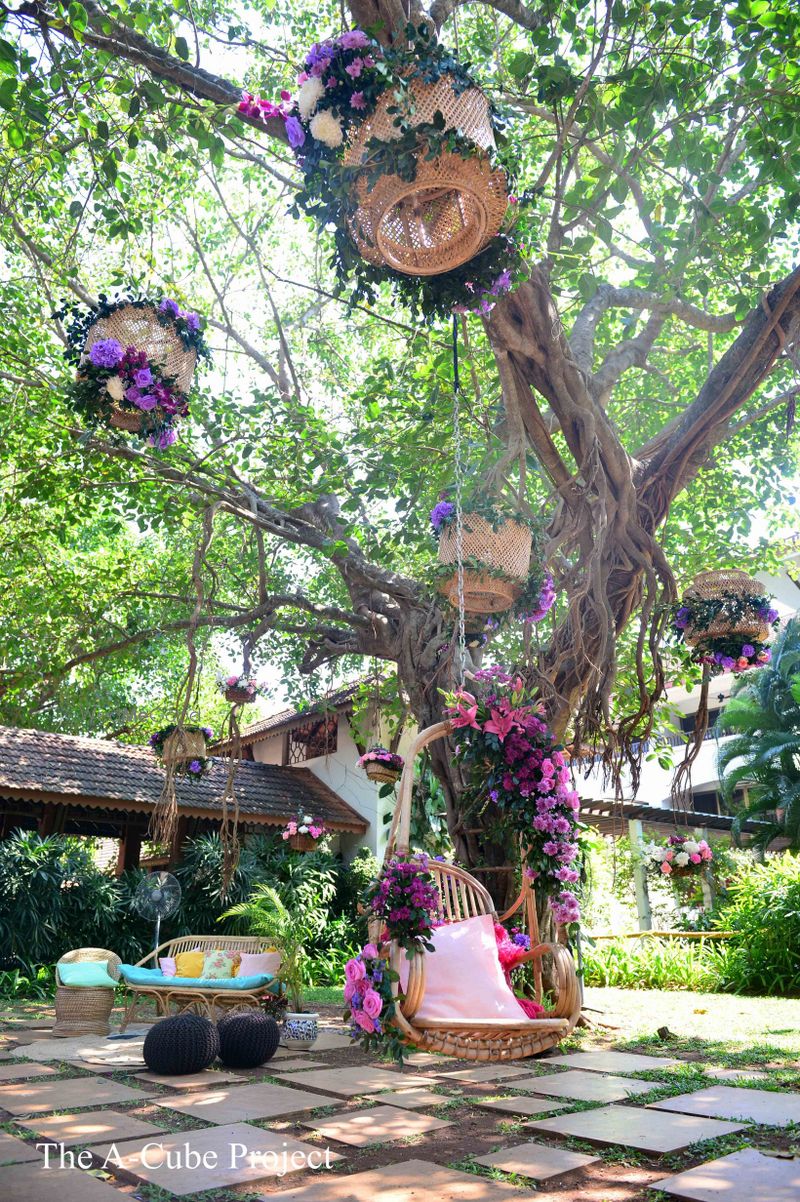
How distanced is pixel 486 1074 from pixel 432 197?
13.8ft

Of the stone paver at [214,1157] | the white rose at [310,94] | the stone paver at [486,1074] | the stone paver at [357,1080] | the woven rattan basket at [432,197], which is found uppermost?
the white rose at [310,94]

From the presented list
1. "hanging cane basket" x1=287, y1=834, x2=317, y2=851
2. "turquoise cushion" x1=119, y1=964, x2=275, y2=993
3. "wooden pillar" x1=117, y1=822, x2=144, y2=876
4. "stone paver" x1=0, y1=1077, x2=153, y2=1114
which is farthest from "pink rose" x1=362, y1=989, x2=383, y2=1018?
"wooden pillar" x1=117, y1=822, x2=144, y2=876

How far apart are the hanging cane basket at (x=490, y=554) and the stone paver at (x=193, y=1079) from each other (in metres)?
2.75

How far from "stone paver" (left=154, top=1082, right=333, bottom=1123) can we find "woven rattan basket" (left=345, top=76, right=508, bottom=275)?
3.30m

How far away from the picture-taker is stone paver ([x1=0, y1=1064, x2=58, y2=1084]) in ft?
15.0

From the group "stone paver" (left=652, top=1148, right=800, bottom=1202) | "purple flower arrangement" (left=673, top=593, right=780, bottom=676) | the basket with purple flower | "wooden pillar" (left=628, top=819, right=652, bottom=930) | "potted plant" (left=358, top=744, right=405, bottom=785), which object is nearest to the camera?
"stone paver" (left=652, top=1148, right=800, bottom=1202)

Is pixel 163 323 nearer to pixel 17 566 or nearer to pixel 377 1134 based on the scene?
pixel 377 1134

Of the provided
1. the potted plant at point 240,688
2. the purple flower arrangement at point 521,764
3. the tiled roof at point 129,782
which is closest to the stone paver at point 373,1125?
the purple flower arrangement at point 521,764

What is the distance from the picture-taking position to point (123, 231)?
444 centimetres

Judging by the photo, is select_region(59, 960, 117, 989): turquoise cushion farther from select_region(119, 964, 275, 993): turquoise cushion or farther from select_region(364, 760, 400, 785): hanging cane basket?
select_region(364, 760, 400, 785): hanging cane basket

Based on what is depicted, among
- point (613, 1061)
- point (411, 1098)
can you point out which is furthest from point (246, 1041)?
point (613, 1061)

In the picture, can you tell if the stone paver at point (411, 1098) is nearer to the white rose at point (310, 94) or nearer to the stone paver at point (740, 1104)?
the stone paver at point (740, 1104)

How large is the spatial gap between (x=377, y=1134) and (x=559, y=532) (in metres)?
3.05

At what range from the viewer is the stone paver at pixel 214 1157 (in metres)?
2.77
